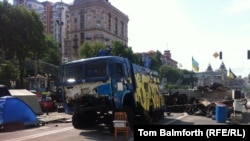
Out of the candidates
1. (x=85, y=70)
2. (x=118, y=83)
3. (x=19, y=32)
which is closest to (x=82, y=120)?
(x=85, y=70)

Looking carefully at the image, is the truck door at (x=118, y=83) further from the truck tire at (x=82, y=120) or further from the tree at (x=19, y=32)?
the tree at (x=19, y=32)

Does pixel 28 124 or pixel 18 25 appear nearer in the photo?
pixel 28 124

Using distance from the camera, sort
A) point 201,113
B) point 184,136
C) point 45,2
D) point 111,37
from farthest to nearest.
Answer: point 45,2
point 111,37
point 201,113
point 184,136

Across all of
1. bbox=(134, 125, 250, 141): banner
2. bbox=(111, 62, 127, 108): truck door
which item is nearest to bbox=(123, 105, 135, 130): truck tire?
bbox=(111, 62, 127, 108): truck door

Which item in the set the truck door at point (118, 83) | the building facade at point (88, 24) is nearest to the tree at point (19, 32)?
the truck door at point (118, 83)

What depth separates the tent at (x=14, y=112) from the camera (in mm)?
17670

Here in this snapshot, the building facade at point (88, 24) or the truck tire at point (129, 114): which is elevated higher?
the building facade at point (88, 24)

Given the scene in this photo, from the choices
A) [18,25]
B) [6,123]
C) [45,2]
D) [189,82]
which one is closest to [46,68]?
[18,25]

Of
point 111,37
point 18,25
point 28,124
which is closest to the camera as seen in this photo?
point 28,124

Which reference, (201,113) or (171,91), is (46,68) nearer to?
(171,91)

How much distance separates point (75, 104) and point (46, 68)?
53306 millimetres

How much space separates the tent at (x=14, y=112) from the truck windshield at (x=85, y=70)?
4.05 metres

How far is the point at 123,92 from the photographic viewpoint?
15.5 m

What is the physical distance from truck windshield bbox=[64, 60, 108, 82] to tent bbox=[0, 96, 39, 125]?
405 cm
